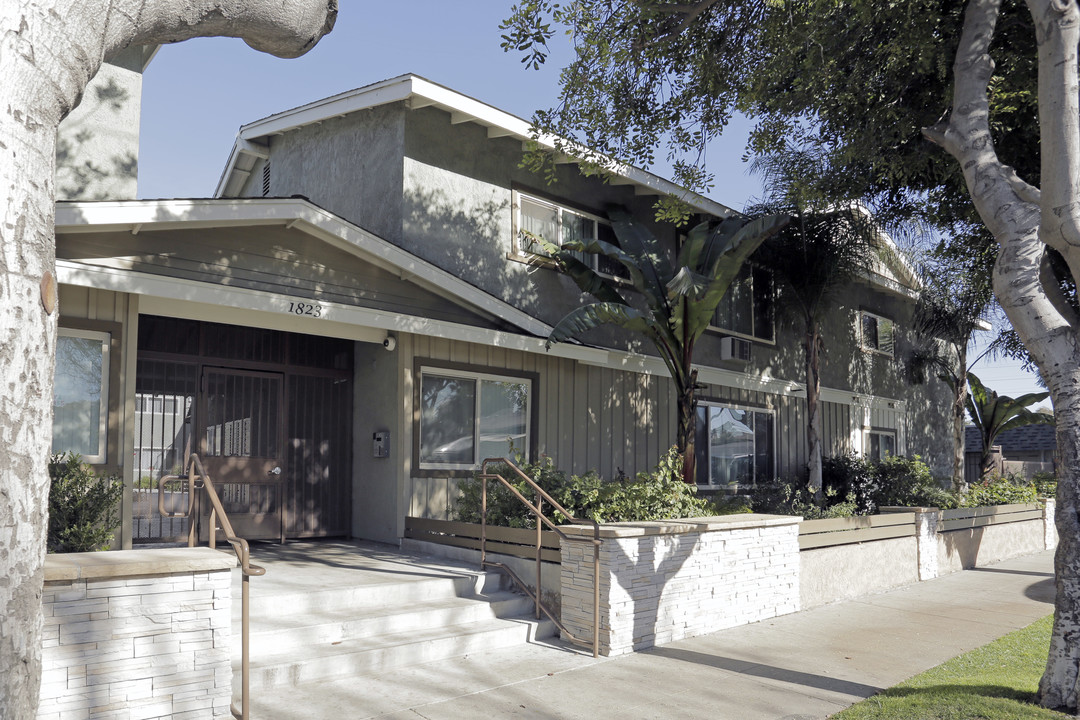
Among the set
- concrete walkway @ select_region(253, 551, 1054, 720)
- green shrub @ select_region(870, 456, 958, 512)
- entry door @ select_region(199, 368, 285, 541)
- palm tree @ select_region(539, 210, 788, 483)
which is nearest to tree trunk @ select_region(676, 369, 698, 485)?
palm tree @ select_region(539, 210, 788, 483)

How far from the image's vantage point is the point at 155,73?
12.3 meters

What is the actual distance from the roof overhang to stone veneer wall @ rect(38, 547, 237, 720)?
6.69 m

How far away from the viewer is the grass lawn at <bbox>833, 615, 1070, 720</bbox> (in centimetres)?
582

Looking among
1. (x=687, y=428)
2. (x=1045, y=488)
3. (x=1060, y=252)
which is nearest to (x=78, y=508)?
(x=687, y=428)

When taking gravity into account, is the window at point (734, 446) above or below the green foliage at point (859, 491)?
above

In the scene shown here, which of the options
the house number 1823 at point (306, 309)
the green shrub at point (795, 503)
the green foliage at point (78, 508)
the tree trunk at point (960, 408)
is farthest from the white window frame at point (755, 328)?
the green foliage at point (78, 508)

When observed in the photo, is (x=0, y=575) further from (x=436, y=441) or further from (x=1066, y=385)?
(x=436, y=441)

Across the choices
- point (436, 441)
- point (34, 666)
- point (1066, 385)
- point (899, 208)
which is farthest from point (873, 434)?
point (34, 666)

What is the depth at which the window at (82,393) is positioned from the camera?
27.1 ft

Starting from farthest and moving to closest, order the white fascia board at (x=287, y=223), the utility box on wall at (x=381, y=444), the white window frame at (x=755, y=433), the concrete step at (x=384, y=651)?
the white window frame at (x=755, y=433), the utility box on wall at (x=381, y=444), the white fascia board at (x=287, y=223), the concrete step at (x=384, y=651)

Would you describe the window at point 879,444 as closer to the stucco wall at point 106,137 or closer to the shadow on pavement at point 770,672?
the shadow on pavement at point 770,672

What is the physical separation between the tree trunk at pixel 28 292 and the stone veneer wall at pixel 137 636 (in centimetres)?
257

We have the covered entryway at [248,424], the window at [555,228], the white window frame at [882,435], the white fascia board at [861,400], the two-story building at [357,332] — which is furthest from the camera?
the white window frame at [882,435]

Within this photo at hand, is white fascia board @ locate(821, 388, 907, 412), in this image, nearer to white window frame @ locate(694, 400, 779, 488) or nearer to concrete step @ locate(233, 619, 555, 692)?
white window frame @ locate(694, 400, 779, 488)
